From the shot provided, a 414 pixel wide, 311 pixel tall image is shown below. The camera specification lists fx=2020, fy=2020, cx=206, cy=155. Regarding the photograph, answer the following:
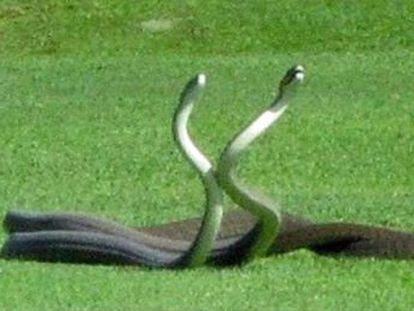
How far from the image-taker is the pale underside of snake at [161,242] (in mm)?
9523

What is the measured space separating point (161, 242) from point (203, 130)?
6.31 m

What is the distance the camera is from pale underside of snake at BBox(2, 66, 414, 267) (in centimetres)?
952

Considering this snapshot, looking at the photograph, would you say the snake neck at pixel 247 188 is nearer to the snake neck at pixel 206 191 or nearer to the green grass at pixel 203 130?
the snake neck at pixel 206 191

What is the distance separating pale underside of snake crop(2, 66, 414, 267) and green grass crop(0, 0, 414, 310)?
119 millimetres

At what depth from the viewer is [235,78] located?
770 inches

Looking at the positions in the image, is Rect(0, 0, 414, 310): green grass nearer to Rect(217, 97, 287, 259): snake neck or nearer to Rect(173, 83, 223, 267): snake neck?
Rect(173, 83, 223, 267): snake neck

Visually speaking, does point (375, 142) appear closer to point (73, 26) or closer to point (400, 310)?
point (400, 310)

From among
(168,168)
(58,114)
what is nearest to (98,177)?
(168,168)

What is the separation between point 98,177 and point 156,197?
3.41 ft

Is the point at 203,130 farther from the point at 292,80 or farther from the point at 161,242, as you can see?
the point at 292,80

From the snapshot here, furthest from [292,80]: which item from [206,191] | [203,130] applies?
[203,130]

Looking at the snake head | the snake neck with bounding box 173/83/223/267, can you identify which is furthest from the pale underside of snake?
the snake head

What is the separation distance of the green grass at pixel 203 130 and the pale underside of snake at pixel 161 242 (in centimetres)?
12

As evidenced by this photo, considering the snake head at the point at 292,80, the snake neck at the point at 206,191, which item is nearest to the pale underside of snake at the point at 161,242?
the snake neck at the point at 206,191
